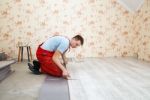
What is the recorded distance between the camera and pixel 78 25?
612 cm

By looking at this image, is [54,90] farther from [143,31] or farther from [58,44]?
[143,31]

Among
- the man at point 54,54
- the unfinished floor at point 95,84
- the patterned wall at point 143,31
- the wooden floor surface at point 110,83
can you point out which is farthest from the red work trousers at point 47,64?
the patterned wall at point 143,31

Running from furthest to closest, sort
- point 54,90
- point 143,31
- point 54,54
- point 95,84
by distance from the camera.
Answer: point 143,31, point 54,54, point 95,84, point 54,90

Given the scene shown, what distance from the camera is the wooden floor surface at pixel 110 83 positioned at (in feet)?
9.11

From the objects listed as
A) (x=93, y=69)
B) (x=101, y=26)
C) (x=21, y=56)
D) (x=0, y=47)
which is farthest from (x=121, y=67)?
(x=0, y=47)

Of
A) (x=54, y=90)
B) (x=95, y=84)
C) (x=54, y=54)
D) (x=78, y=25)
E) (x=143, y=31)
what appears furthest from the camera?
(x=78, y=25)

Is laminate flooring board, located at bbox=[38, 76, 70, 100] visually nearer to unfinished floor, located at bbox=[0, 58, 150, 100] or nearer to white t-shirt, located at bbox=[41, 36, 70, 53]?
unfinished floor, located at bbox=[0, 58, 150, 100]

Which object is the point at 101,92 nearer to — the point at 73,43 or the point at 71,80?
the point at 71,80

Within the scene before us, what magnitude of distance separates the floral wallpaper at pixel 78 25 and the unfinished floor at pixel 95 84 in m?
1.75

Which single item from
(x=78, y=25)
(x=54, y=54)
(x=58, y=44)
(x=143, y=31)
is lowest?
(x=54, y=54)

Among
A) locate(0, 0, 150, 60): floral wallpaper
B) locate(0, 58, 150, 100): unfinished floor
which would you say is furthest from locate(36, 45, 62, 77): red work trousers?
locate(0, 0, 150, 60): floral wallpaper

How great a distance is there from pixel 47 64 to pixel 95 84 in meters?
0.96

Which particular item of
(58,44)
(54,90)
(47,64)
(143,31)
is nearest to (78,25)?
(143,31)

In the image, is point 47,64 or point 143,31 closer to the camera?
point 47,64
